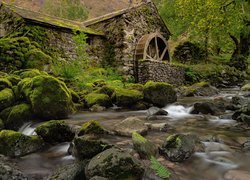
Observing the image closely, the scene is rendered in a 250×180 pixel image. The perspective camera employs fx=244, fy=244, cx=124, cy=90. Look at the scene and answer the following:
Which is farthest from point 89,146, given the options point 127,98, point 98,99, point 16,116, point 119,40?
point 119,40

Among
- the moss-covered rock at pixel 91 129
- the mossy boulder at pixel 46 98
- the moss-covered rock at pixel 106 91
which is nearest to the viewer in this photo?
the moss-covered rock at pixel 91 129

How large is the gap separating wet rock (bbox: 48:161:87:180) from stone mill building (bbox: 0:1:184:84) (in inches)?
408

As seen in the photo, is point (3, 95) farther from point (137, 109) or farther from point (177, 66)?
point (177, 66)

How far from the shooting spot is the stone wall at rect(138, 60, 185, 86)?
14323 mm

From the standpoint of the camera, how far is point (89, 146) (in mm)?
3203

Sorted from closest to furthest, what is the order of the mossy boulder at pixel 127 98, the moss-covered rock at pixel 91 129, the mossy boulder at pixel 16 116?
1. the moss-covered rock at pixel 91 129
2. the mossy boulder at pixel 16 116
3. the mossy boulder at pixel 127 98

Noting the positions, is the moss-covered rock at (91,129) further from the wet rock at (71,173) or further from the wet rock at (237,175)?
the wet rock at (237,175)

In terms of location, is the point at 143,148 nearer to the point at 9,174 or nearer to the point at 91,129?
the point at 91,129

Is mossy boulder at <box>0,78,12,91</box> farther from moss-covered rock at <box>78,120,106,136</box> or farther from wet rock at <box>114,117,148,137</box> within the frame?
wet rock at <box>114,117,148,137</box>

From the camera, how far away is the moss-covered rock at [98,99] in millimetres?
8387

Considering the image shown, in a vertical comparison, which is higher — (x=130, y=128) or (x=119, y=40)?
(x=119, y=40)

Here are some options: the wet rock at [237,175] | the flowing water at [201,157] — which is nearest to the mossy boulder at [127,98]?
the flowing water at [201,157]

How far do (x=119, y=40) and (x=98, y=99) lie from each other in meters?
7.30

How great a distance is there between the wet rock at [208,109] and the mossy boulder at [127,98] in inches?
78.8
